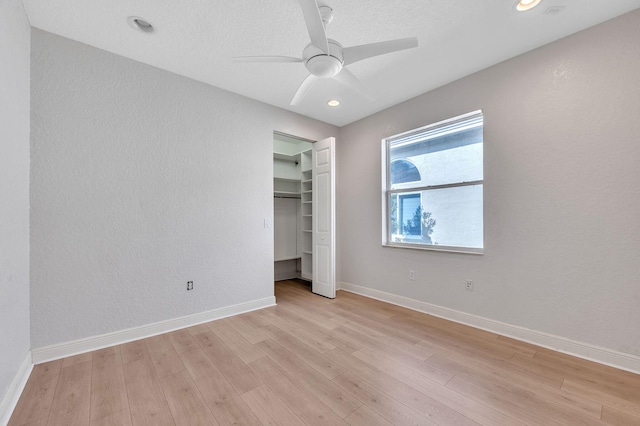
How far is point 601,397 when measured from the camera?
5.47ft

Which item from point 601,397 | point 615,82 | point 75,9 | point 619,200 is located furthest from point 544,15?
point 75,9

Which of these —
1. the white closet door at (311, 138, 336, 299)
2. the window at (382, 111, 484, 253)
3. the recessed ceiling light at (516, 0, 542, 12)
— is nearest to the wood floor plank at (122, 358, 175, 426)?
the white closet door at (311, 138, 336, 299)

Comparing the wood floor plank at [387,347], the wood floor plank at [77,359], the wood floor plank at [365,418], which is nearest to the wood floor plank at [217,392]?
the wood floor plank at [365,418]

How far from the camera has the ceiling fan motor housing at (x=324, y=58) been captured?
167 cm

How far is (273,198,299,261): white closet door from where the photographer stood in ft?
15.9

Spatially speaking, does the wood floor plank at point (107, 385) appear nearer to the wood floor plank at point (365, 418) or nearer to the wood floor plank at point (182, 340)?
the wood floor plank at point (182, 340)

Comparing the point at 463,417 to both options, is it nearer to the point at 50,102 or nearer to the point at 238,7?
the point at 238,7

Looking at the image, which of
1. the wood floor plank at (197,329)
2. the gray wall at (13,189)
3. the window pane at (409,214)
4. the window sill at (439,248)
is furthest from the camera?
the window pane at (409,214)

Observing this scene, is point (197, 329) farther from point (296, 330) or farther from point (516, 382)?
point (516, 382)

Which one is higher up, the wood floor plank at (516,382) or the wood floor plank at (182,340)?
the wood floor plank at (516,382)

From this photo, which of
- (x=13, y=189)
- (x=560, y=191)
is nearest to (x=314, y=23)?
(x=13, y=189)

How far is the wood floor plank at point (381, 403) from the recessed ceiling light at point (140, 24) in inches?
122

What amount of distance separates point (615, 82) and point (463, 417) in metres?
2.72

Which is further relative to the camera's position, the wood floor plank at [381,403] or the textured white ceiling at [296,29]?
the textured white ceiling at [296,29]
